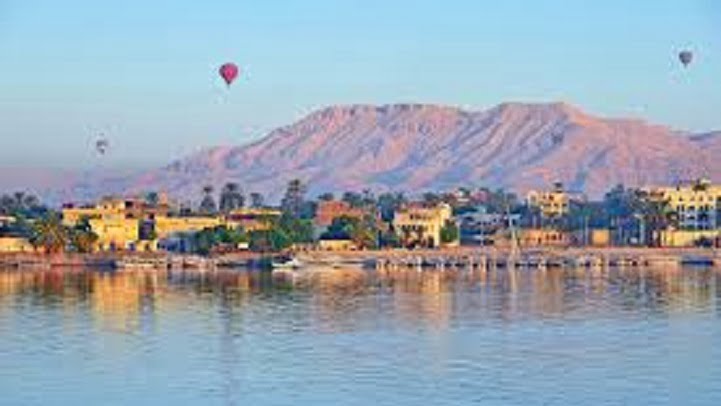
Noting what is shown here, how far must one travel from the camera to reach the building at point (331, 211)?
85.8 metres

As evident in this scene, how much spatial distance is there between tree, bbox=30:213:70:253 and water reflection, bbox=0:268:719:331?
278 inches

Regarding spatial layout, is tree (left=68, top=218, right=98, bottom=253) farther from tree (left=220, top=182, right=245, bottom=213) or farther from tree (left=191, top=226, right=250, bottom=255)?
tree (left=220, top=182, right=245, bottom=213)

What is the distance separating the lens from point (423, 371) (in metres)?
26.2

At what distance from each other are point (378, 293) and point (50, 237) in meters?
26.5

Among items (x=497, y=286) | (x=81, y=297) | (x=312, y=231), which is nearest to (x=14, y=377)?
(x=81, y=297)

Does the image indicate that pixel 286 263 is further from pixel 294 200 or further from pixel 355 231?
pixel 294 200

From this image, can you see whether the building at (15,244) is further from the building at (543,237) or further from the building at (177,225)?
the building at (543,237)

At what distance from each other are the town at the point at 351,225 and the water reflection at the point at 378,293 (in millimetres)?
10567

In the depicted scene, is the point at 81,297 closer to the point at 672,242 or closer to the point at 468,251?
the point at 468,251

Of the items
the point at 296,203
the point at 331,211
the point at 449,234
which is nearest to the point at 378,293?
the point at 449,234

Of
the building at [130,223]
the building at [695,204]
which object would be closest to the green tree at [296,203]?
the building at [130,223]

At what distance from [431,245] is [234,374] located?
2041 inches

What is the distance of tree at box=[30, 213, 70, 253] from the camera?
69.2 meters

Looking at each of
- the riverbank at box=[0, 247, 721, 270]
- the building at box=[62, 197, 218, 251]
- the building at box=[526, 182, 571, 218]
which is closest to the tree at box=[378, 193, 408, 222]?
the building at box=[526, 182, 571, 218]
